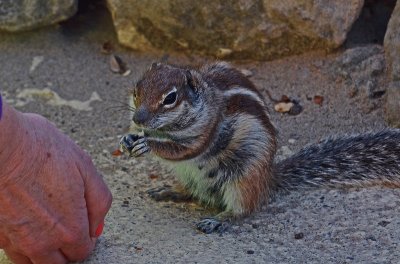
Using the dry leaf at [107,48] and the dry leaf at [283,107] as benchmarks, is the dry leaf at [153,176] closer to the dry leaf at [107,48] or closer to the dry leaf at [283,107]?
the dry leaf at [283,107]

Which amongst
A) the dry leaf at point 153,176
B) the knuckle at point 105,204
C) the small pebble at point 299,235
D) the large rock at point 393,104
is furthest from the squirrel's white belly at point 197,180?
the large rock at point 393,104

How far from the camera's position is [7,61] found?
454 centimetres

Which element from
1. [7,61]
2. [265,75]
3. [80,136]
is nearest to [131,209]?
[80,136]

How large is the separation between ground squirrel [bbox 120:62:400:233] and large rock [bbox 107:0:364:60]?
0.73 meters

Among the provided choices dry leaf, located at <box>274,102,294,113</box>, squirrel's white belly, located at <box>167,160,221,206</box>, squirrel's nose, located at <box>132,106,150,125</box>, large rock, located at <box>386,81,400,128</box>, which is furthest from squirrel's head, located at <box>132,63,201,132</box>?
large rock, located at <box>386,81,400,128</box>

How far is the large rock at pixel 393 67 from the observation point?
12.4 ft

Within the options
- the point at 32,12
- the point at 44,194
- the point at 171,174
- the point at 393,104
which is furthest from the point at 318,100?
→ the point at 44,194

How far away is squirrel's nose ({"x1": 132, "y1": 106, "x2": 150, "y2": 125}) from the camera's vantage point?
3139mm

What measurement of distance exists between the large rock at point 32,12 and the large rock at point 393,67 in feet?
5.14

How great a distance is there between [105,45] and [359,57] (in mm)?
1315

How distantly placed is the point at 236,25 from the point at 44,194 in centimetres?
193

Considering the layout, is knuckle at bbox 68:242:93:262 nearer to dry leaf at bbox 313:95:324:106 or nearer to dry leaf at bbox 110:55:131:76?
dry leaf at bbox 313:95:324:106

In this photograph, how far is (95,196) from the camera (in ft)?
8.87

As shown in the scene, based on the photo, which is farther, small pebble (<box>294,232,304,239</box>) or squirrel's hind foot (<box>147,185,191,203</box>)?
squirrel's hind foot (<box>147,185,191,203</box>)
